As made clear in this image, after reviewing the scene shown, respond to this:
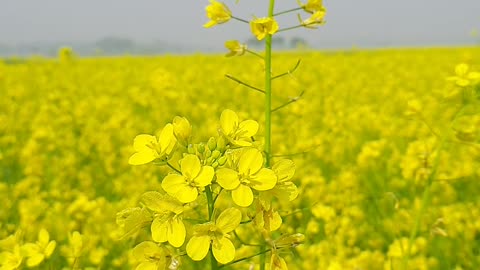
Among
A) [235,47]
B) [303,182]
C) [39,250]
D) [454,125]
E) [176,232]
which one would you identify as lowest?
[303,182]

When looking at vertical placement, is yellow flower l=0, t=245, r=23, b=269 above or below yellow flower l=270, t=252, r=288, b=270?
below

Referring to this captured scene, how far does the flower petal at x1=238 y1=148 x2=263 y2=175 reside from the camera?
0.96m

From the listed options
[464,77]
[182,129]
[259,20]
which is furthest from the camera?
[464,77]

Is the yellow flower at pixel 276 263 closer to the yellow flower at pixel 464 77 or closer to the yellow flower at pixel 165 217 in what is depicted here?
the yellow flower at pixel 165 217

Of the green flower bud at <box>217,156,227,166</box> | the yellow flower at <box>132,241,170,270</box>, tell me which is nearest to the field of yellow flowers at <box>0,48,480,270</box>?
the yellow flower at <box>132,241,170,270</box>

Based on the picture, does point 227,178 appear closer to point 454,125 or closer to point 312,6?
point 312,6

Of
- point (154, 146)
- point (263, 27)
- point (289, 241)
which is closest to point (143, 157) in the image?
point (154, 146)

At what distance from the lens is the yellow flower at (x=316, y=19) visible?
1475mm

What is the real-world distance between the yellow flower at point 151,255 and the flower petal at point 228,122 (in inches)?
10.5

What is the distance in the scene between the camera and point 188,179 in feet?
3.05

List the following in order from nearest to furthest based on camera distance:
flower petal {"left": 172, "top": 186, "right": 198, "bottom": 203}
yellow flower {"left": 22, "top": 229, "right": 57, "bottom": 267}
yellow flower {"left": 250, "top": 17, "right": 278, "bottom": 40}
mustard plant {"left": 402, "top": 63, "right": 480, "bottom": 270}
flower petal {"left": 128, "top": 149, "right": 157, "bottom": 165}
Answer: flower petal {"left": 172, "top": 186, "right": 198, "bottom": 203}
flower petal {"left": 128, "top": 149, "right": 157, "bottom": 165}
yellow flower {"left": 250, "top": 17, "right": 278, "bottom": 40}
yellow flower {"left": 22, "top": 229, "right": 57, "bottom": 267}
mustard plant {"left": 402, "top": 63, "right": 480, "bottom": 270}

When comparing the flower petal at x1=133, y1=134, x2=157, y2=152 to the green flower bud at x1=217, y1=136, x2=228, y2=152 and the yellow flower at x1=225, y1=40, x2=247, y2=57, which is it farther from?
the yellow flower at x1=225, y1=40, x2=247, y2=57

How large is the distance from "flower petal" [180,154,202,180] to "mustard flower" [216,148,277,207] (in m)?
0.04

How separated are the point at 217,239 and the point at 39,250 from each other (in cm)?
80
